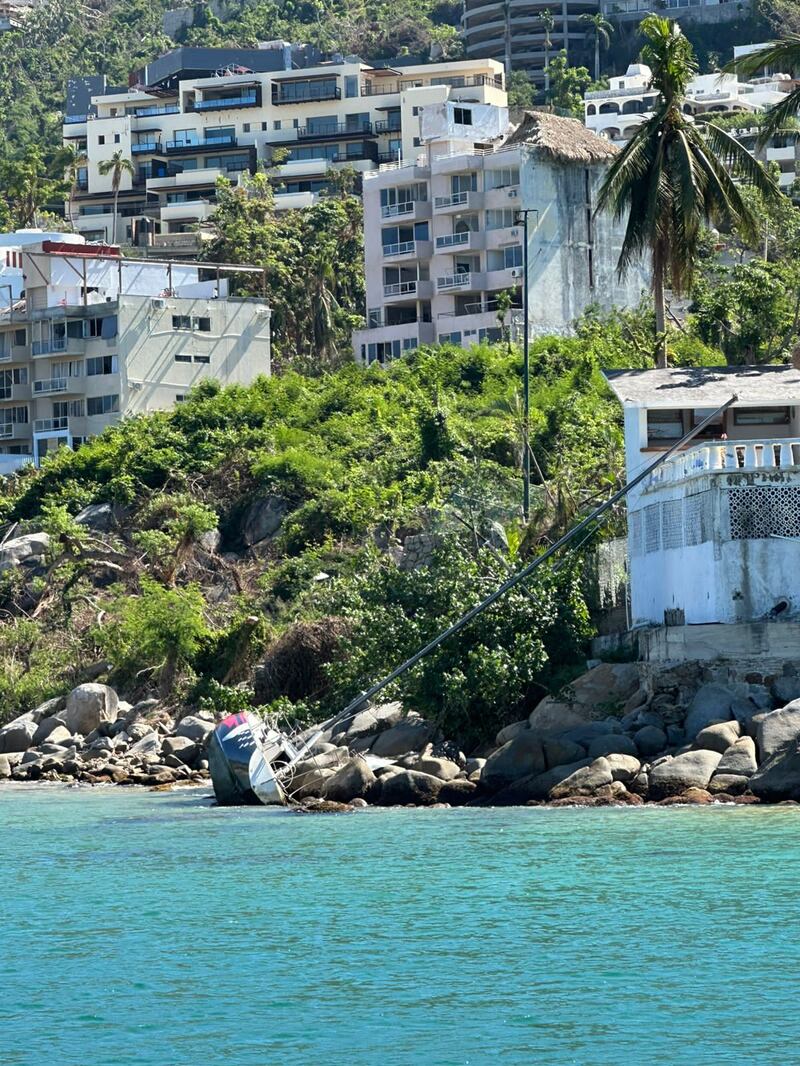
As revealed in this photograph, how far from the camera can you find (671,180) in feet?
147

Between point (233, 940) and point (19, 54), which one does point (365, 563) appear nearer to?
point (233, 940)

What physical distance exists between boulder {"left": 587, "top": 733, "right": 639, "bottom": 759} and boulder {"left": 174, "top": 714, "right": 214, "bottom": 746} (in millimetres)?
11140

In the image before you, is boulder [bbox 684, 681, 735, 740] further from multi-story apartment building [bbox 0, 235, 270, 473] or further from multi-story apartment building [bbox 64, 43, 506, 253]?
multi-story apartment building [bbox 64, 43, 506, 253]

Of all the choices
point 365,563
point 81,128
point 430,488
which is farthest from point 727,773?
point 81,128

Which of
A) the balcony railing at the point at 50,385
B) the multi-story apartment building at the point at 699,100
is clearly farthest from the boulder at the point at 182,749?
the multi-story apartment building at the point at 699,100

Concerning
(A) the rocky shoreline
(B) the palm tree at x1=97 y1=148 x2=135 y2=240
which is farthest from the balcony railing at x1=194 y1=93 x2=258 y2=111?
(A) the rocky shoreline

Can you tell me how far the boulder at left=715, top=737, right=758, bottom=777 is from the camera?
29.8 m

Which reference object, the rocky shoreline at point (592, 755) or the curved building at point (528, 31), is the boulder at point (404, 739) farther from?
the curved building at point (528, 31)

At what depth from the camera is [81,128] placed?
12569 cm

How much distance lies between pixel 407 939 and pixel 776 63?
1076 inches

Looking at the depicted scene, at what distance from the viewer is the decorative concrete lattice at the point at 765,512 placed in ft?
108

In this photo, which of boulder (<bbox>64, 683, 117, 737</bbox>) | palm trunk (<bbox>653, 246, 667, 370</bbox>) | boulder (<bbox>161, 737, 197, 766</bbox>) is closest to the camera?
boulder (<bbox>161, 737, 197, 766</bbox>)

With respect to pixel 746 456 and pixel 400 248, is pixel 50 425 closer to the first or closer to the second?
pixel 400 248

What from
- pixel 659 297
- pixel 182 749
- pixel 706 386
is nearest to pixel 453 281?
pixel 659 297
